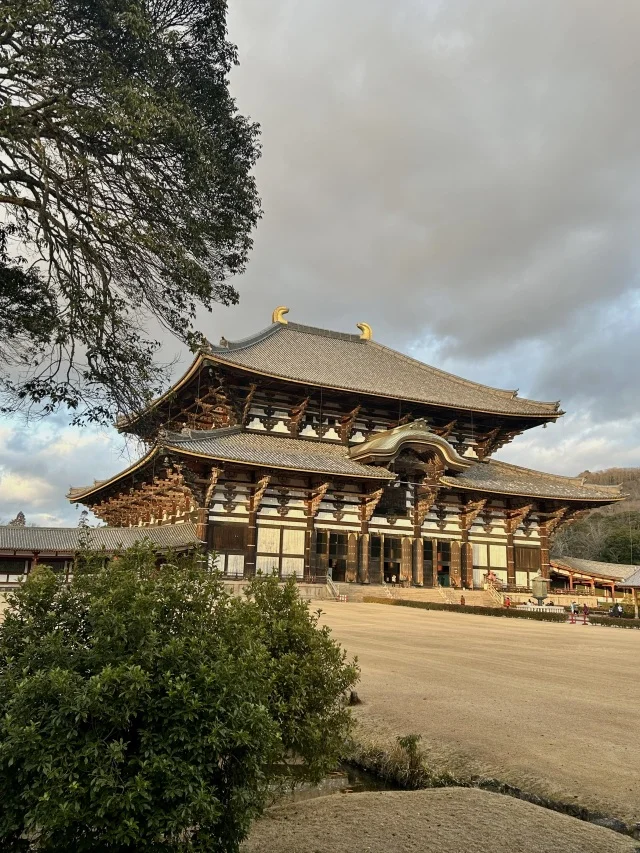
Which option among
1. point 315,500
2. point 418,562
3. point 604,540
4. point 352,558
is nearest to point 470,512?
point 418,562

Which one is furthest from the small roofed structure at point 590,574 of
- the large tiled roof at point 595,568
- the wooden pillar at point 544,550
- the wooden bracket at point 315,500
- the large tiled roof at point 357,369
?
the wooden bracket at point 315,500

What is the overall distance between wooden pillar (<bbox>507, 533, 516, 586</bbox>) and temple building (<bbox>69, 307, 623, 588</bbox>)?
0.09 metres

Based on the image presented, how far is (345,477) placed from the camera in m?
31.1

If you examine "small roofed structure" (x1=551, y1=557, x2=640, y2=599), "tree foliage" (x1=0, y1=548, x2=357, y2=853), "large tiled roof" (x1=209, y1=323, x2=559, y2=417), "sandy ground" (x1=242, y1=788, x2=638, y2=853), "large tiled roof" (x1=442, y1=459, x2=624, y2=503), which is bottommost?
"sandy ground" (x1=242, y1=788, x2=638, y2=853)

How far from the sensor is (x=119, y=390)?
9141mm

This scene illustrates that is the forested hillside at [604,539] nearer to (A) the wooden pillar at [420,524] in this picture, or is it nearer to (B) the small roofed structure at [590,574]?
(B) the small roofed structure at [590,574]

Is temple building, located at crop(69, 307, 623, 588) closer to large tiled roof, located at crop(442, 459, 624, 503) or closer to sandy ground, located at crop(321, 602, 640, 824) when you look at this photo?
large tiled roof, located at crop(442, 459, 624, 503)

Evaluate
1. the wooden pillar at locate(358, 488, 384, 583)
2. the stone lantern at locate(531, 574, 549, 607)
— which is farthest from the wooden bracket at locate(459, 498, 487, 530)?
the wooden pillar at locate(358, 488, 384, 583)

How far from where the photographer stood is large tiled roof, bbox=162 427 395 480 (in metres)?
27.8

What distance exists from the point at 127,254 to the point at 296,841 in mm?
7492

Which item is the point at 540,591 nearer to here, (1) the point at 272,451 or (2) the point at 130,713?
(1) the point at 272,451

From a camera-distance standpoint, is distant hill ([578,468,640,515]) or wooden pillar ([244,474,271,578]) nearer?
wooden pillar ([244,474,271,578])

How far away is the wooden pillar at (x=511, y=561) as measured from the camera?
3538cm

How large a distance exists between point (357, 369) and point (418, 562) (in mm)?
12225
